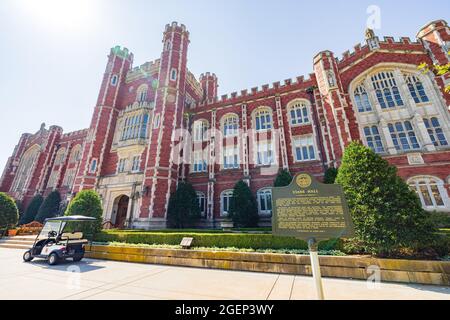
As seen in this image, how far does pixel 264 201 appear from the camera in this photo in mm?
16188

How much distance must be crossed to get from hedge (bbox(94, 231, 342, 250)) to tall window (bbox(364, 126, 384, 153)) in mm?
11516

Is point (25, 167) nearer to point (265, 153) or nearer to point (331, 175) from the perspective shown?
point (265, 153)

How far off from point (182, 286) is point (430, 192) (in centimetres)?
1633

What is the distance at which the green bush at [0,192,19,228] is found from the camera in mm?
14875

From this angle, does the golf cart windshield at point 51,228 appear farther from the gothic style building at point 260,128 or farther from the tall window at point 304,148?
the tall window at point 304,148

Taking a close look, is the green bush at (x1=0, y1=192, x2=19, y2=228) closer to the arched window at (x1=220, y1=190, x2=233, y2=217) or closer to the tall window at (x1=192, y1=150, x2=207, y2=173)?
the tall window at (x1=192, y1=150, x2=207, y2=173)

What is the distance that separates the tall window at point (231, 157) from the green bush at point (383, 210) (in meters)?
12.1

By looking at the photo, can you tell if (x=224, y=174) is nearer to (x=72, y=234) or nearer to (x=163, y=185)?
(x=163, y=185)

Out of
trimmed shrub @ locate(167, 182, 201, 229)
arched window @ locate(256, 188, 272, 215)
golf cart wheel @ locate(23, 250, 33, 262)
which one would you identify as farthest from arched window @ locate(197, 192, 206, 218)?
golf cart wheel @ locate(23, 250, 33, 262)

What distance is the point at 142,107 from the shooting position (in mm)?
20391

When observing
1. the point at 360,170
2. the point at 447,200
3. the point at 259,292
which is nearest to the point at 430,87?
the point at 447,200

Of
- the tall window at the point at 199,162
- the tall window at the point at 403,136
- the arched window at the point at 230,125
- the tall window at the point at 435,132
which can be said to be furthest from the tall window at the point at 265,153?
the tall window at the point at 435,132

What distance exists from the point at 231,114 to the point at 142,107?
965cm

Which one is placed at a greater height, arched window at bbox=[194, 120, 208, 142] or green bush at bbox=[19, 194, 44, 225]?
arched window at bbox=[194, 120, 208, 142]
